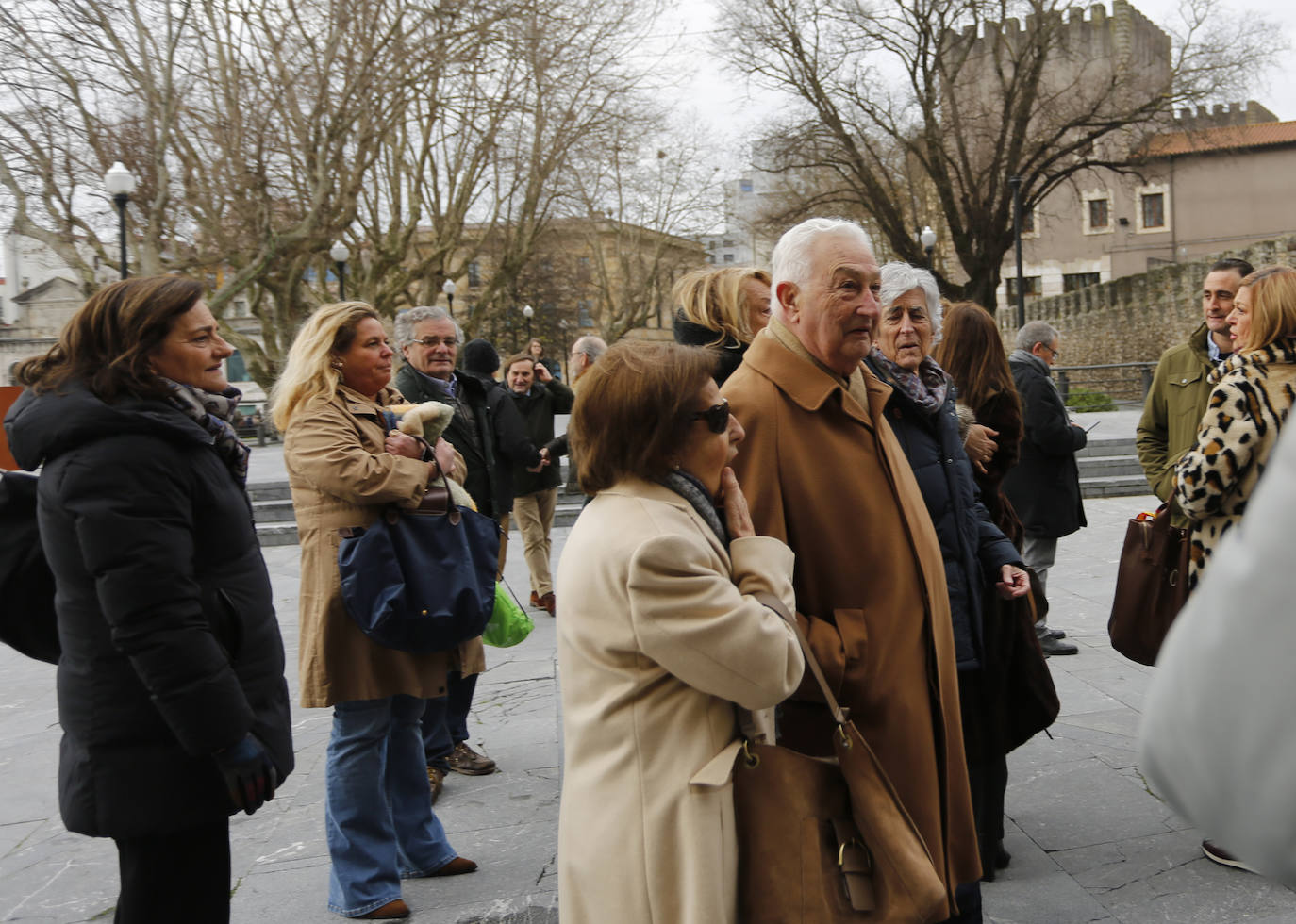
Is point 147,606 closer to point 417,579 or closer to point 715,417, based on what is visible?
point 417,579

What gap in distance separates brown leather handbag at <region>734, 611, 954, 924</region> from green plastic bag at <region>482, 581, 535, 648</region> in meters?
2.27

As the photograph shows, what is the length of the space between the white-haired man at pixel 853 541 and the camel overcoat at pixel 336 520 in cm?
130

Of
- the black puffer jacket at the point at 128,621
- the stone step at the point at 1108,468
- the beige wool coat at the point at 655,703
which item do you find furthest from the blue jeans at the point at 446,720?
the stone step at the point at 1108,468

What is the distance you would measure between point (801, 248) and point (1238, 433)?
66.7 inches

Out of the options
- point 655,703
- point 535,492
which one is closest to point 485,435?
point 535,492

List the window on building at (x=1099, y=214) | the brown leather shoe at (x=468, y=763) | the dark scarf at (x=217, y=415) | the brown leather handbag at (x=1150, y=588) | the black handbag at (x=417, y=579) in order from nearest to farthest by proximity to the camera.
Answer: the dark scarf at (x=217, y=415)
the black handbag at (x=417, y=579)
the brown leather handbag at (x=1150, y=588)
the brown leather shoe at (x=468, y=763)
the window on building at (x=1099, y=214)

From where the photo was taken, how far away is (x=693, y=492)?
2.23 meters

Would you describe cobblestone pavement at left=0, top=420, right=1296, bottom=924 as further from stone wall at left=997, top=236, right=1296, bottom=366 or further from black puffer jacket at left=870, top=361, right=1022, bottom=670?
stone wall at left=997, top=236, right=1296, bottom=366

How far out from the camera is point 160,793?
2416mm

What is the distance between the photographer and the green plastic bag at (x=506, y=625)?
14.0 ft

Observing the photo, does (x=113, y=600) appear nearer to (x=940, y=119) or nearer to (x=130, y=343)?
(x=130, y=343)

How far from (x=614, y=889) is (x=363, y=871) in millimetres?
1762

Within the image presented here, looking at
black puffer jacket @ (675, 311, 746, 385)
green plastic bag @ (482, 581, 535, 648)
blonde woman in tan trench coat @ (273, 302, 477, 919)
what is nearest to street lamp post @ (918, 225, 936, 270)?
green plastic bag @ (482, 581, 535, 648)

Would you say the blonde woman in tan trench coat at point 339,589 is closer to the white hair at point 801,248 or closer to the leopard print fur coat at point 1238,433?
the white hair at point 801,248
